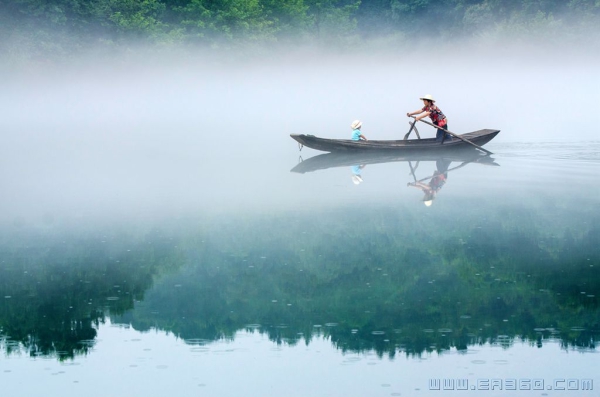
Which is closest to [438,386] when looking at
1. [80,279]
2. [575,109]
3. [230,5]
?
[80,279]

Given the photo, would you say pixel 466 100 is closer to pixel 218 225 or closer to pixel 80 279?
pixel 218 225

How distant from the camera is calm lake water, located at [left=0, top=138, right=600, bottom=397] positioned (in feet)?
28.0

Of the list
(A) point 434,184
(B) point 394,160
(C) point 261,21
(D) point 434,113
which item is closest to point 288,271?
(A) point 434,184

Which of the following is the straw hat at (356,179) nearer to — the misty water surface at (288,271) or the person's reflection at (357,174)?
the person's reflection at (357,174)

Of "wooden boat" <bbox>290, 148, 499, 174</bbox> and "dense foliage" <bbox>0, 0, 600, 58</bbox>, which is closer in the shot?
"wooden boat" <bbox>290, 148, 499, 174</bbox>

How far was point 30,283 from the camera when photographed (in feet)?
38.1

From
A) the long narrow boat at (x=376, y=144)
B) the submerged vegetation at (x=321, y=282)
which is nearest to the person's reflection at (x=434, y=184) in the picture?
the long narrow boat at (x=376, y=144)

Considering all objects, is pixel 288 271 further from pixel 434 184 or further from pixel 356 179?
pixel 356 179

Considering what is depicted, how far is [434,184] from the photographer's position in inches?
757

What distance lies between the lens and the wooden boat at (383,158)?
23.3 m

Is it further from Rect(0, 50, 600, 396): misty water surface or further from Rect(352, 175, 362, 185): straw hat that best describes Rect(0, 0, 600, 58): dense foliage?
Rect(352, 175, 362, 185): straw hat

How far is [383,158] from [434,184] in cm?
499

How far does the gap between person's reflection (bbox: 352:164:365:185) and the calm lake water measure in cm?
44

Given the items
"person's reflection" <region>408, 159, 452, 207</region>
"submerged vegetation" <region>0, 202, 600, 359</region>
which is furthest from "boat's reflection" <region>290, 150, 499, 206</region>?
"submerged vegetation" <region>0, 202, 600, 359</region>
